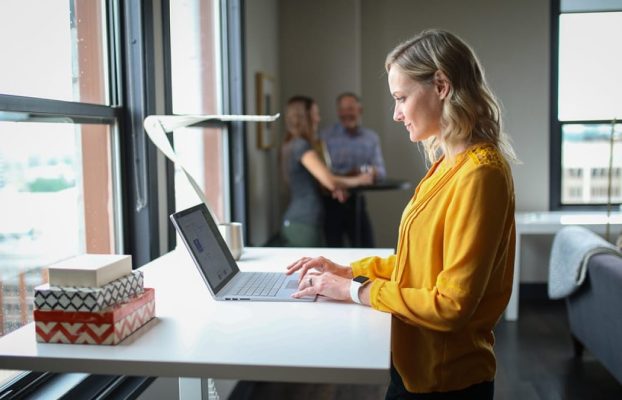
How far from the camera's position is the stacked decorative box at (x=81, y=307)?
1251 millimetres

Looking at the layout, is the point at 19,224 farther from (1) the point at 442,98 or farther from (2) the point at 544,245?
(2) the point at 544,245

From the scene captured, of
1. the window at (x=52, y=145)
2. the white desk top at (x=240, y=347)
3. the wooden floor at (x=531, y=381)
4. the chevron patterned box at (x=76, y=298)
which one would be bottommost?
the wooden floor at (x=531, y=381)

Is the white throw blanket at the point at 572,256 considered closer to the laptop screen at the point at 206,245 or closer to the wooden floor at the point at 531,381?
the wooden floor at the point at 531,381

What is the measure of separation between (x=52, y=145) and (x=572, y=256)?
2.40 meters

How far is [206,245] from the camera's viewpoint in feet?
5.67

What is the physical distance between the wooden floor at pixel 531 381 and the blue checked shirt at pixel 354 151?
1515mm

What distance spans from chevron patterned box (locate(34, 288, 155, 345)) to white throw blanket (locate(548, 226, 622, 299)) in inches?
91.4

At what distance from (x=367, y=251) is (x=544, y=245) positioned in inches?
115

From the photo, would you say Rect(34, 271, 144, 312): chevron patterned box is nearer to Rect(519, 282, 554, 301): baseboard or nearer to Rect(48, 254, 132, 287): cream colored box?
Rect(48, 254, 132, 287): cream colored box

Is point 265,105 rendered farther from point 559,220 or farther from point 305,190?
point 559,220

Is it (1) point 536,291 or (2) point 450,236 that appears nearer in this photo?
(2) point 450,236

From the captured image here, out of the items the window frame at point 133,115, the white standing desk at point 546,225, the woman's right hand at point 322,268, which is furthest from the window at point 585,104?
the woman's right hand at point 322,268

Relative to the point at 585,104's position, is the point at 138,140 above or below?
below

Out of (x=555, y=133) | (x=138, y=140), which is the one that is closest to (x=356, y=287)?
(x=138, y=140)
